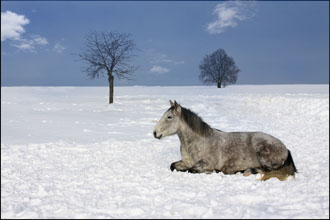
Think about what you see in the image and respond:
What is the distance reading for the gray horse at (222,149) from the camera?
6.38m

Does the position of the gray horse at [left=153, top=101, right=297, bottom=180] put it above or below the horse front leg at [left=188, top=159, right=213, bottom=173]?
above

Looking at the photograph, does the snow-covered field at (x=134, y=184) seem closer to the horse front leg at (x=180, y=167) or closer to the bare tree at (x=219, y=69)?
the horse front leg at (x=180, y=167)

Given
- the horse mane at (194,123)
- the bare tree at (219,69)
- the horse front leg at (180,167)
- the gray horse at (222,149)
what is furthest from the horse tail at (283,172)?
the bare tree at (219,69)

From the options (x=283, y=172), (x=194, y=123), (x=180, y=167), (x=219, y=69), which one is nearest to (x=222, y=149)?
(x=194, y=123)

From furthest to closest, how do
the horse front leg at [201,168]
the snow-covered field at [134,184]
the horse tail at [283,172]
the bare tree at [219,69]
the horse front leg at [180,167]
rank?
the bare tree at [219,69] < the horse front leg at [180,167] < the horse front leg at [201,168] < the horse tail at [283,172] < the snow-covered field at [134,184]

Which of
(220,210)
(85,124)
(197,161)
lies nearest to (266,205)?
(220,210)

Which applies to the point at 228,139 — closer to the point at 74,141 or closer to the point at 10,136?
the point at 74,141

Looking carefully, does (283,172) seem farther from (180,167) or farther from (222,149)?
(180,167)

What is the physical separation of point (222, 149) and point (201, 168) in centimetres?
65

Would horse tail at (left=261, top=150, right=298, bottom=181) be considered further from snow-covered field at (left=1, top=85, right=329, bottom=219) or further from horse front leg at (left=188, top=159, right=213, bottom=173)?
horse front leg at (left=188, top=159, right=213, bottom=173)

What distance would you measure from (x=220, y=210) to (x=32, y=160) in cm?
566

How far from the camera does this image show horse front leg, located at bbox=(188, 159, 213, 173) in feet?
21.4

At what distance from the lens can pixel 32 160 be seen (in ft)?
26.5

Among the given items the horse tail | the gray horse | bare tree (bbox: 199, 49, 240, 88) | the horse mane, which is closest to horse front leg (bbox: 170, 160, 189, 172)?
the gray horse
